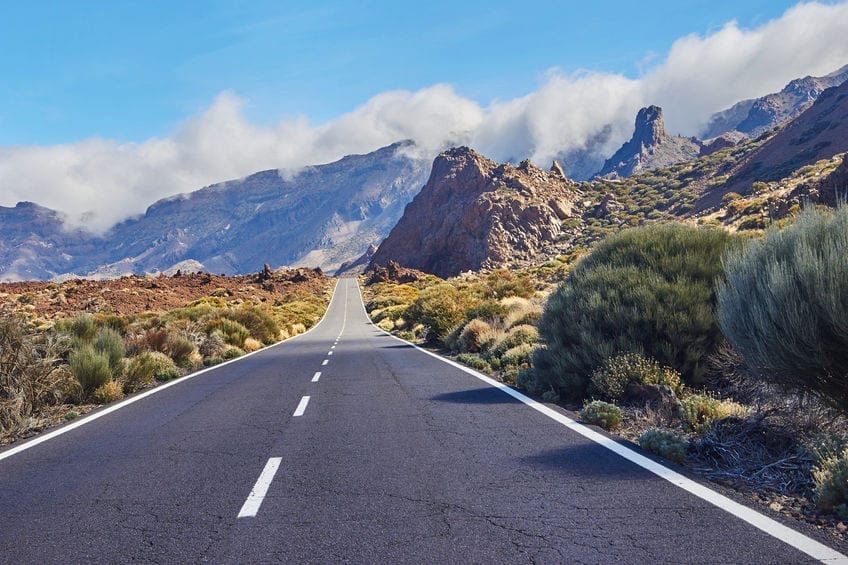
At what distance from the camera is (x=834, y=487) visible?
4.65 meters

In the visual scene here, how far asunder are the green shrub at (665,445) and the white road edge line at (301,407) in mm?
5154

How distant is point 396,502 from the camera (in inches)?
200

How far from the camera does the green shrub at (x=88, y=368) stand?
12523mm

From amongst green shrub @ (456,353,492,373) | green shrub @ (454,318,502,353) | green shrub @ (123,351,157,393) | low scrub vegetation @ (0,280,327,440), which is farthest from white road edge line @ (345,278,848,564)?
green shrub @ (454,318,502,353)

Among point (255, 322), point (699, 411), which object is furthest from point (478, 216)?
point (699, 411)

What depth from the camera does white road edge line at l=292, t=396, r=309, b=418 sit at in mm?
9664

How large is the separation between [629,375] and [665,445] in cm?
271

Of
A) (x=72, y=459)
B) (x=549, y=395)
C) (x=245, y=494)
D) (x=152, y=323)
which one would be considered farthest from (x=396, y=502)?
(x=152, y=323)

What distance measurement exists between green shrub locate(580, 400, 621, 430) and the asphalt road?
0.42 meters

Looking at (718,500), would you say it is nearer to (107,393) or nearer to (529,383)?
(529,383)

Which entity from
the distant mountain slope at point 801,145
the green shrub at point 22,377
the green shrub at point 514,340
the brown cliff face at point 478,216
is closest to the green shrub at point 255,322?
the green shrub at point 514,340

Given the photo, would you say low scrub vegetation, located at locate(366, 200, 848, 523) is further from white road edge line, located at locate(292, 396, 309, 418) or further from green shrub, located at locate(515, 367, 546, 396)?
white road edge line, located at locate(292, 396, 309, 418)

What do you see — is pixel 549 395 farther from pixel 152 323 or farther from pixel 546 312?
pixel 152 323

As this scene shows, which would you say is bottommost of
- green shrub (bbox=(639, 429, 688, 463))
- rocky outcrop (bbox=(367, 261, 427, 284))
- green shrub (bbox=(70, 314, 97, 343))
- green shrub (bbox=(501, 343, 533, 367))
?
rocky outcrop (bbox=(367, 261, 427, 284))
